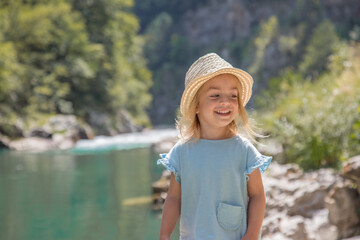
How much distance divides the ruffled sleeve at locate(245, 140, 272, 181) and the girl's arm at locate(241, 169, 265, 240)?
0.09 ft

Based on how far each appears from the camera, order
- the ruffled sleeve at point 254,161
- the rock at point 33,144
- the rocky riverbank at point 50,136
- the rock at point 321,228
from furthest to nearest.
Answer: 1. the rocky riverbank at point 50,136
2. the rock at point 33,144
3. the rock at point 321,228
4. the ruffled sleeve at point 254,161

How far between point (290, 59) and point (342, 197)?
103 ft

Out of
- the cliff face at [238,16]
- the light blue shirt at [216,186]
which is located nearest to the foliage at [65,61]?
the cliff face at [238,16]

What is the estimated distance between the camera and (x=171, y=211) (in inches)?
71.4

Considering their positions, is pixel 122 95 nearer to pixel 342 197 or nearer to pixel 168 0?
pixel 342 197

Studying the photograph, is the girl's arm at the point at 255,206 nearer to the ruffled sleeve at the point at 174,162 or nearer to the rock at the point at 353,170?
the ruffled sleeve at the point at 174,162

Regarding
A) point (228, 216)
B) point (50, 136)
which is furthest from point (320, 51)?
point (228, 216)

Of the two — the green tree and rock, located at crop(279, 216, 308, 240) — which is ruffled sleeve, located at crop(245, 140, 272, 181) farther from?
the green tree

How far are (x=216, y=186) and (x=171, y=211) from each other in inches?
8.4

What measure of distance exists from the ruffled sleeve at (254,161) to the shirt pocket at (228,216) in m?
0.13

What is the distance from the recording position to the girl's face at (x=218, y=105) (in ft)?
5.88

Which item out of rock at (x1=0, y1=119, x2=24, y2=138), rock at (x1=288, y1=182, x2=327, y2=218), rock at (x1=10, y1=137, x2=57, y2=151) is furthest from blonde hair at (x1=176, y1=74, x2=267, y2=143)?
rock at (x1=0, y1=119, x2=24, y2=138)

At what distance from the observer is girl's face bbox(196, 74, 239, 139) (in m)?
1.79

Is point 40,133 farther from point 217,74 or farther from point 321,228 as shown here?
point 217,74
